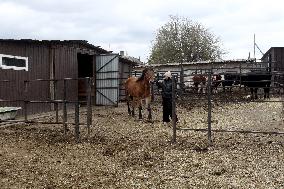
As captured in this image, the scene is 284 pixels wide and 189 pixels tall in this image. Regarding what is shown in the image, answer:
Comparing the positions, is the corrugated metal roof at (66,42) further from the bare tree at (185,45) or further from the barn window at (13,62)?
the bare tree at (185,45)

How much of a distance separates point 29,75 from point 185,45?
3478cm

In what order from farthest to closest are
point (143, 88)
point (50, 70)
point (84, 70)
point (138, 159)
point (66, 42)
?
1. point (84, 70)
2. point (66, 42)
3. point (50, 70)
4. point (143, 88)
5. point (138, 159)

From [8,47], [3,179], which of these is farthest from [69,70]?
[3,179]

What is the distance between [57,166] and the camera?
6562 mm

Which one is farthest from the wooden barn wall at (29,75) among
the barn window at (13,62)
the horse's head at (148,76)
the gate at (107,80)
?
the horse's head at (148,76)

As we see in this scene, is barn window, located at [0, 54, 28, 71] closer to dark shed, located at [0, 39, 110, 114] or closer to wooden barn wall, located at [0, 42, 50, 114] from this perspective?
dark shed, located at [0, 39, 110, 114]

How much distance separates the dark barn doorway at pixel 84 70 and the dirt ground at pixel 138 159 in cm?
871

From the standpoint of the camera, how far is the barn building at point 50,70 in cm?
1328

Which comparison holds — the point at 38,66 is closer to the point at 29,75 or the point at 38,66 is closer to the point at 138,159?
the point at 29,75

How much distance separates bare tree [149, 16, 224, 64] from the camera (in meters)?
47.4

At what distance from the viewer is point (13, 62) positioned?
44.5ft

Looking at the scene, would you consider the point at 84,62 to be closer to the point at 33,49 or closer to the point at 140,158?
the point at 33,49

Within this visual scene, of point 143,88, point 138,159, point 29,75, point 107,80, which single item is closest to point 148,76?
point 143,88

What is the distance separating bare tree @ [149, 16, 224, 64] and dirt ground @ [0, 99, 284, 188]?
37378mm
